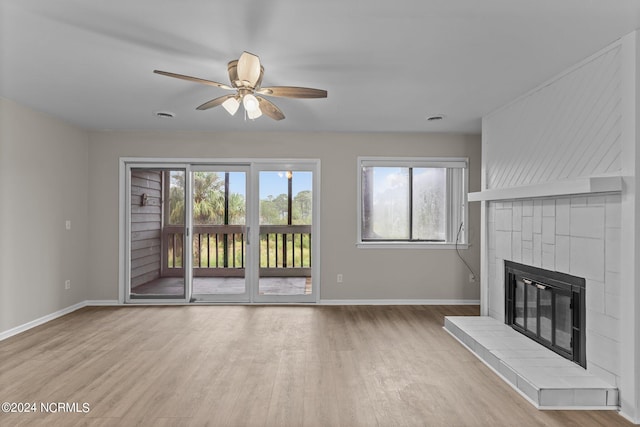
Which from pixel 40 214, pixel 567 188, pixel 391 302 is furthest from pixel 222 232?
pixel 567 188

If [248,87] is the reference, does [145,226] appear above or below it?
below

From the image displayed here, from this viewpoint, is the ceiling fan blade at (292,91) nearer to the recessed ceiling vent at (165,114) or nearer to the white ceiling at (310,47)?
the white ceiling at (310,47)

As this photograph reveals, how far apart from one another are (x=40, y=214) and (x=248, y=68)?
353 cm

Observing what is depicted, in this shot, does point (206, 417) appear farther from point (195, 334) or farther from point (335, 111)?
point (335, 111)

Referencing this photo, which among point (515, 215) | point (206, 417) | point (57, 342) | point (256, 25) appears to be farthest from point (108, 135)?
point (515, 215)

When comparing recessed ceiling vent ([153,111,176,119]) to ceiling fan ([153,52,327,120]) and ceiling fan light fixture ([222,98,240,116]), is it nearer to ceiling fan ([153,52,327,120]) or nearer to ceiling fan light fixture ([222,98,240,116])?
ceiling fan ([153,52,327,120])

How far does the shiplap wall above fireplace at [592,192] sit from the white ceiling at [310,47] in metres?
0.24

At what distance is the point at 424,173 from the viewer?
5.48 m

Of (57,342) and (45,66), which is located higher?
(45,66)

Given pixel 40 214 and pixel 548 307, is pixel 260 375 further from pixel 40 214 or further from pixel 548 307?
pixel 40 214

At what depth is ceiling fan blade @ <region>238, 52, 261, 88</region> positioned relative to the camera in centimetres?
234

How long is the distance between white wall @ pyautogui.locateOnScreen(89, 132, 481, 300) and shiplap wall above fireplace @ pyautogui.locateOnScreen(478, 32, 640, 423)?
1.53 metres

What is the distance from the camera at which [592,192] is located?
98.0 inches

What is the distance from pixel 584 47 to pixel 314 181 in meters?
3.41
